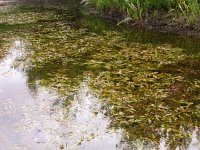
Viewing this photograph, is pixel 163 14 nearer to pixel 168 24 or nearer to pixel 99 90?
pixel 168 24

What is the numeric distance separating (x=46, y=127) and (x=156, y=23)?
647 cm

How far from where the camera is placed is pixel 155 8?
425 inches

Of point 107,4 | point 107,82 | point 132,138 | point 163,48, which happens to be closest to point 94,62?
point 107,82

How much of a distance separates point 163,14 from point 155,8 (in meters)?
0.42

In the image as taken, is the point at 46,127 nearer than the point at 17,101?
Yes

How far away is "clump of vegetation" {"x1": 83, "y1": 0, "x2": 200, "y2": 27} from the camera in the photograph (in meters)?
9.34

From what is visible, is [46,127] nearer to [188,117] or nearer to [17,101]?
[17,101]

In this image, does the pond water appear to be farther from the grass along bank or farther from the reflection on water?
the grass along bank

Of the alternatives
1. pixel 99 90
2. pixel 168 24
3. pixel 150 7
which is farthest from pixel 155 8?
pixel 99 90

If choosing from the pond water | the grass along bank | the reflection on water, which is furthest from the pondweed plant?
the reflection on water

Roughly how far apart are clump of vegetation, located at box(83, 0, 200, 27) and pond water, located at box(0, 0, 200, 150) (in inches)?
25.1

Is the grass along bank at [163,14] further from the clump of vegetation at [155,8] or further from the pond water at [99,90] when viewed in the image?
the pond water at [99,90]

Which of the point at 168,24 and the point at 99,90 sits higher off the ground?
the point at 168,24

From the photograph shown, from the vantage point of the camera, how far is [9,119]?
4824 mm
